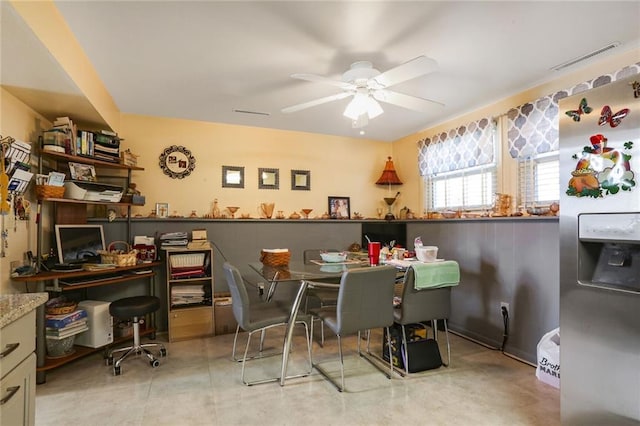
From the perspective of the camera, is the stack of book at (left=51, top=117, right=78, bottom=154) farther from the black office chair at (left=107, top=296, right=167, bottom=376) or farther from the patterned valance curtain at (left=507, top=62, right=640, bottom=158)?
the patterned valance curtain at (left=507, top=62, right=640, bottom=158)

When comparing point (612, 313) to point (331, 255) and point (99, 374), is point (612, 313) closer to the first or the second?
point (331, 255)

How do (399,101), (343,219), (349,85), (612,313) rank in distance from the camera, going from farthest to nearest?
(343,219) < (399,101) < (349,85) < (612,313)

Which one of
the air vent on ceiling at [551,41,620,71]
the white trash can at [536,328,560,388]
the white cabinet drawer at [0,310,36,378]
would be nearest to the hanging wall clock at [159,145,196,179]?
the white cabinet drawer at [0,310,36,378]

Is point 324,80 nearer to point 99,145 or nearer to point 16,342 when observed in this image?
point 16,342

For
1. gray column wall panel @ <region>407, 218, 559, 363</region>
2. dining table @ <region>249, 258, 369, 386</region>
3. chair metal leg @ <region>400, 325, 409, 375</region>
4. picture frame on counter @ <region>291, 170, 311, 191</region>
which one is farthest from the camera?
picture frame on counter @ <region>291, 170, 311, 191</region>

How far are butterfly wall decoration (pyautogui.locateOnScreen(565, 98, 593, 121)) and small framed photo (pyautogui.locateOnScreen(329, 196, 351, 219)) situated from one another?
10.2ft

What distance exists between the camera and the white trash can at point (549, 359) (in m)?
2.41

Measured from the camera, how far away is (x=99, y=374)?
2.62 metres

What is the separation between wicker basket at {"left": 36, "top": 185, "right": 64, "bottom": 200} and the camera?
2.56m

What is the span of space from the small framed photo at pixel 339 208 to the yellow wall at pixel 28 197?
10.5 feet

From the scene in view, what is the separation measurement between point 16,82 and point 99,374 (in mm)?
2245

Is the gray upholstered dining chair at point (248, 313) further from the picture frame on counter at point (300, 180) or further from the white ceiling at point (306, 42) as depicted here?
the picture frame on counter at point (300, 180)

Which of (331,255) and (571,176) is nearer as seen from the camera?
(571,176)

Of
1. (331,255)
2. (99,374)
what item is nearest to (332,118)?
(331,255)
